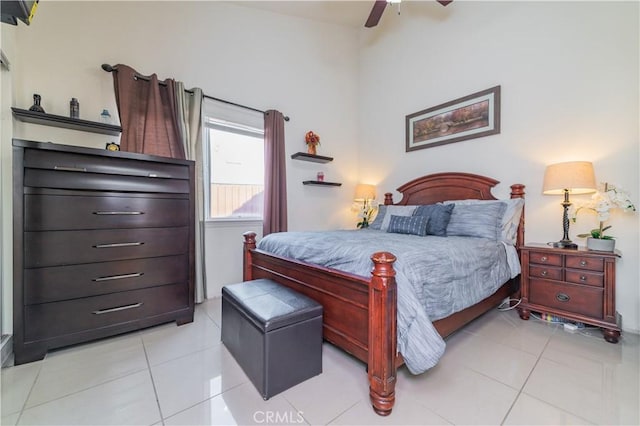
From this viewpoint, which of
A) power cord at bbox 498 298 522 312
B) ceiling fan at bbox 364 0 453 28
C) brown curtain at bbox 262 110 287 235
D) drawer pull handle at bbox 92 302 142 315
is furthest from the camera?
brown curtain at bbox 262 110 287 235

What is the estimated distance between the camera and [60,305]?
174 cm

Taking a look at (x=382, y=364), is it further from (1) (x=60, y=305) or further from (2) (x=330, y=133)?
(2) (x=330, y=133)

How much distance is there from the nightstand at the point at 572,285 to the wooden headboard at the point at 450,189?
421mm

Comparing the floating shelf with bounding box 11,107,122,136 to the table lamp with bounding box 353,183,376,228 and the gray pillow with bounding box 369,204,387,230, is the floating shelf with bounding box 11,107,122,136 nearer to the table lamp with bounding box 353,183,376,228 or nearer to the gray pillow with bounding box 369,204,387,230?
the gray pillow with bounding box 369,204,387,230

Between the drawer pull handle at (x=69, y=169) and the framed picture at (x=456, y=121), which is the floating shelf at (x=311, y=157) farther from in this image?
the drawer pull handle at (x=69, y=169)

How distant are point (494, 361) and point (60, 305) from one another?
9.39 ft

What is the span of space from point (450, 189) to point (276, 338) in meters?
2.70

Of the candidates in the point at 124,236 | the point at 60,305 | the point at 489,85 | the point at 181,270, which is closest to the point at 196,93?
the point at 124,236

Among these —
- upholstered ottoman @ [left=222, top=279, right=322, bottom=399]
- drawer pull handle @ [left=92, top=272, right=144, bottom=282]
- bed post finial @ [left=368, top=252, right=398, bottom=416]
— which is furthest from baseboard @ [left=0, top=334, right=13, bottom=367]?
bed post finial @ [left=368, top=252, right=398, bottom=416]

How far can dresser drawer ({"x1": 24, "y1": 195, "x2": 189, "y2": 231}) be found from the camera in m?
1.67

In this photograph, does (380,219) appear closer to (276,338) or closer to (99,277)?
(276,338)

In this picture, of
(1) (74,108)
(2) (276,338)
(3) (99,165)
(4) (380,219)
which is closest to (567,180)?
(4) (380,219)

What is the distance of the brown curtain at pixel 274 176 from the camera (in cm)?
325

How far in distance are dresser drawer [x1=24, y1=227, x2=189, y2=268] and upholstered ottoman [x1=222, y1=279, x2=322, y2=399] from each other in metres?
0.85
